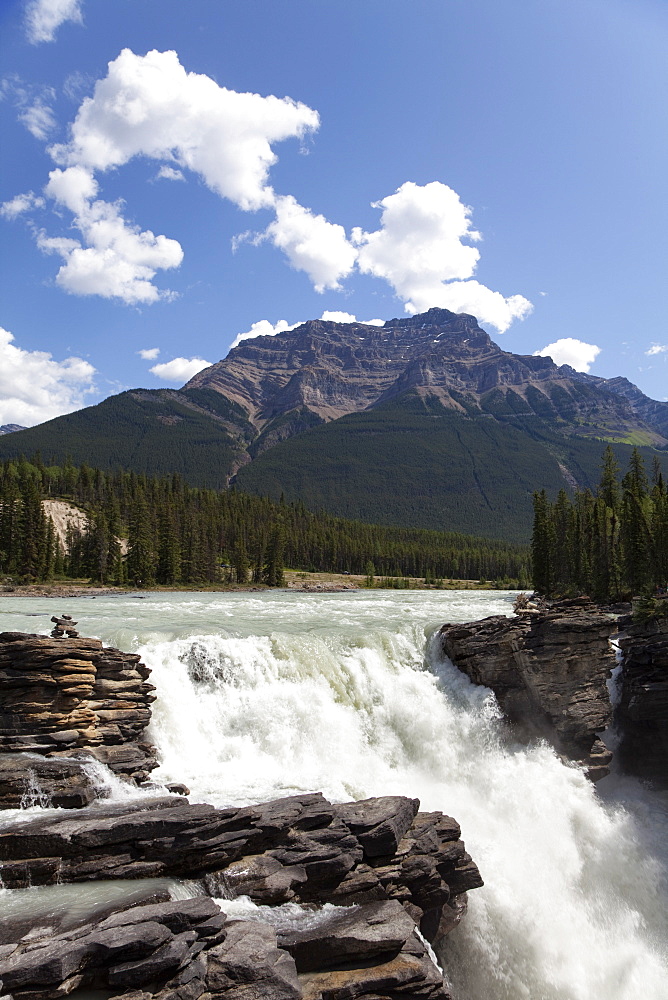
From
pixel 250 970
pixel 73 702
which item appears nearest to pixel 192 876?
pixel 250 970

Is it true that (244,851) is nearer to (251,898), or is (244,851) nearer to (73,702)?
(251,898)

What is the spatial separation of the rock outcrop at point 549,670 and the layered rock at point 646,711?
1.67m

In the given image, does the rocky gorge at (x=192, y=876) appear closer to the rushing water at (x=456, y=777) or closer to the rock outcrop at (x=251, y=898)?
the rock outcrop at (x=251, y=898)

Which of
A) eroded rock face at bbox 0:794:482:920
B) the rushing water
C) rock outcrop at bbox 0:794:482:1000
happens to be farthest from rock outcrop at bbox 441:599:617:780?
eroded rock face at bbox 0:794:482:920

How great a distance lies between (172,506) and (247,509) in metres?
41.8

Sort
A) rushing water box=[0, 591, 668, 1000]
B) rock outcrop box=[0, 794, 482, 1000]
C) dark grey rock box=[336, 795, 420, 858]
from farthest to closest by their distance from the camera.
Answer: rushing water box=[0, 591, 668, 1000] < dark grey rock box=[336, 795, 420, 858] < rock outcrop box=[0, 794, 482, 1000]

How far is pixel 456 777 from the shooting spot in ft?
82.8

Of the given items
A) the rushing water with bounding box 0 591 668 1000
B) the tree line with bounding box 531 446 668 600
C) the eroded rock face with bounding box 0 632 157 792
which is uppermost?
the tree line with bounding box 531 446 668 600

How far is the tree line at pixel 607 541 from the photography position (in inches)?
2881

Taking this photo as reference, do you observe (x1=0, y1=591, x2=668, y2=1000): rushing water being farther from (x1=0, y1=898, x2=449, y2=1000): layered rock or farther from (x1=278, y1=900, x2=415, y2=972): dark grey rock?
(x1=0, y1=898, x2=449, y2=1000): layered rock

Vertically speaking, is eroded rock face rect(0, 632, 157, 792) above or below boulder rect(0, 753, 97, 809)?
above

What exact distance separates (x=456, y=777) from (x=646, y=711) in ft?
45.5

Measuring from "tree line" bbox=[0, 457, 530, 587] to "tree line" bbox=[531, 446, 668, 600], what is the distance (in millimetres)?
43868

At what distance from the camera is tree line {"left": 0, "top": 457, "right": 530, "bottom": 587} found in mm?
109000
